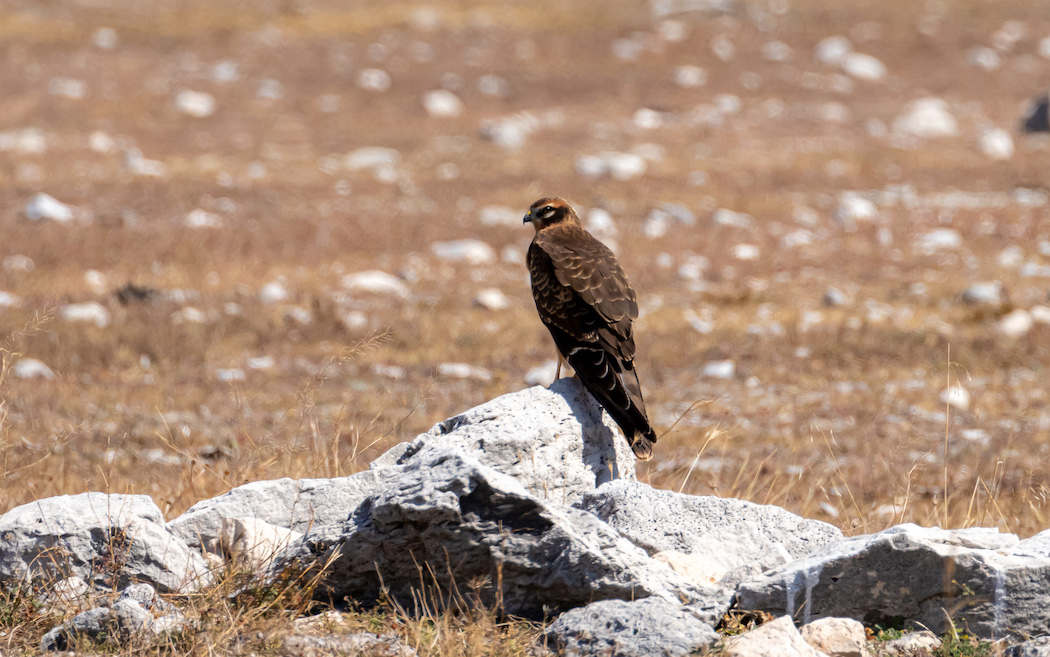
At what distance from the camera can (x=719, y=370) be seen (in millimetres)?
A: 10680

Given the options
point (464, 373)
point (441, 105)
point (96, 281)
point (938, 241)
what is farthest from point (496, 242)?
point (441, 105)

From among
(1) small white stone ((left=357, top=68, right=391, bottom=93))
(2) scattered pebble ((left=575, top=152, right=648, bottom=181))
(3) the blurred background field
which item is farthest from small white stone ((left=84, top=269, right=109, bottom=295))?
(1) small white stone ((left=357, top=68, right=391, bottom=93))

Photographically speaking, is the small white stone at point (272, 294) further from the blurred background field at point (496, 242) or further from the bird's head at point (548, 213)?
the bird's head at point (548, 213)

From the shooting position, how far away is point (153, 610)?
13.1 feet

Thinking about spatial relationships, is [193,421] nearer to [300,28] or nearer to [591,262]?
[591,262]

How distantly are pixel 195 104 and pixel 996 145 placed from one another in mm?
20857

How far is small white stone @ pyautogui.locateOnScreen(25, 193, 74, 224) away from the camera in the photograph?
1566 centimetres

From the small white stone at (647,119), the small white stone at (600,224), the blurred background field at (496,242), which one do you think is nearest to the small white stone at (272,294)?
the blurred background field at (496,242)

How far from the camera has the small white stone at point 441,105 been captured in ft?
92.6

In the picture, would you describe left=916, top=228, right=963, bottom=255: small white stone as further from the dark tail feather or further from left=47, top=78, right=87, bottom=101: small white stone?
left=47, top=78, right=87, bottom=101: small white stone

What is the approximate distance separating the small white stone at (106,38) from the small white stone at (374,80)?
8.12m

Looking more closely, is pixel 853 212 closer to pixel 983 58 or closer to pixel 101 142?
pixel 101 142

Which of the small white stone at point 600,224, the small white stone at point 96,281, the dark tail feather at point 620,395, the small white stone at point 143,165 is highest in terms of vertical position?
the dark tail feather at point 620,395

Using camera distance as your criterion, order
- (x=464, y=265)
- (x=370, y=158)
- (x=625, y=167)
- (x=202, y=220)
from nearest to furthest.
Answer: (x=464, y=265) < (x=202, y=220) < (x=625, y=167) < (x=370, y=158)
